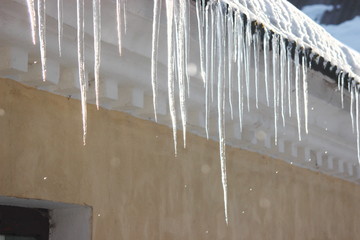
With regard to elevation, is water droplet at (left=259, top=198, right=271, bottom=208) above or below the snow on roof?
below

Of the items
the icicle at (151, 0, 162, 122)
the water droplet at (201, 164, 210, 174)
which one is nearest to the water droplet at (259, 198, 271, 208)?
the water droplet at (201, 164, 210, 174)

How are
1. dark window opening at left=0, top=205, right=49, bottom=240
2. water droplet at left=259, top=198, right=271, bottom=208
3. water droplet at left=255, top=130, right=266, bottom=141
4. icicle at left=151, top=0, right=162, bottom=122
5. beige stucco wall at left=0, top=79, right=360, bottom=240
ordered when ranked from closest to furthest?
1. icicle at left=151, top=0, right=162, bottom=122
2. beige stucco wall at left=0, top=79, right=360, bottom=240
3. dark window opening at left=0, top=205, right=49, bottom=240
4. water droplet at left=255, top=130, right=266, bottom=141
5. water droplet at left=259, top=198, right=271, bottom=208

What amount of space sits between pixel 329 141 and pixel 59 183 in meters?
2.91

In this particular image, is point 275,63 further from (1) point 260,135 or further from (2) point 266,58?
(1) point 260,135

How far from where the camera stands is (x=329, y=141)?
616 centimetres

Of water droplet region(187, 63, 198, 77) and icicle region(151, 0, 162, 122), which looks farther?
water droplet region(187, 63, 198, 77)

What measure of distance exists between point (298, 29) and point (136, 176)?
54.3 inches

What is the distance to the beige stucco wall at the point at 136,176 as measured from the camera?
3830mm

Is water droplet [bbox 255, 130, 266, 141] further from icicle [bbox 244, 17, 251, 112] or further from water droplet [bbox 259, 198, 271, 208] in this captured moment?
icicle [bbox 244, 17, 251, 112]

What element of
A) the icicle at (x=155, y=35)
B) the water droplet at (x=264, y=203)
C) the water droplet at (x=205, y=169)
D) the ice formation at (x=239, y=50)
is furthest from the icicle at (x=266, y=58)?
the water droplet at (x=264, y=203)

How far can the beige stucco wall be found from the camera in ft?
12.6

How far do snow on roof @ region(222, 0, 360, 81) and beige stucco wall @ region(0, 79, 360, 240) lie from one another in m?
1.11

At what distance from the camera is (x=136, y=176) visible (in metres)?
4.57

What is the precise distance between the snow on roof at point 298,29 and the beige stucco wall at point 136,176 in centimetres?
111
